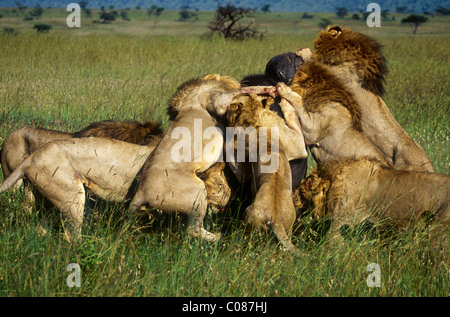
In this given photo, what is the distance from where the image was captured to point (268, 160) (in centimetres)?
344

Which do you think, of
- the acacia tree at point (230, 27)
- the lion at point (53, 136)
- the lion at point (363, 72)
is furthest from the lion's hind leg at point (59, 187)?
the acacia tree at point (230, 27)

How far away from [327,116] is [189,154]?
1.12m

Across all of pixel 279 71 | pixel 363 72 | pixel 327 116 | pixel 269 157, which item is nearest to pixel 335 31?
pixel 363 72

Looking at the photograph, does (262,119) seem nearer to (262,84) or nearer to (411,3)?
(262,84)

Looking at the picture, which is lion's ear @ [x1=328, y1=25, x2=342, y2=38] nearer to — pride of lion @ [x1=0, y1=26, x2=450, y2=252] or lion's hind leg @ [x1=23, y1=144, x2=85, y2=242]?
pride of lion @ [x1=0, y1=26, x2=450, y2=252]

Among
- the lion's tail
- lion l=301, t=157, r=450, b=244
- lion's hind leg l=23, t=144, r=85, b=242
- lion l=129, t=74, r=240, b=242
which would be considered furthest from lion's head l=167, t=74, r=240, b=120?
the lion's tail

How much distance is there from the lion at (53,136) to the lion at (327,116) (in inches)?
41.9

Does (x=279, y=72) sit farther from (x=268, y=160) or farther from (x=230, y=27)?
(x=230, y=27)

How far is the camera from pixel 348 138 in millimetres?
3957

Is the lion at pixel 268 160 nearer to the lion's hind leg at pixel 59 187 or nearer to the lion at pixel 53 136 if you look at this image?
the lion at pixel 53 136

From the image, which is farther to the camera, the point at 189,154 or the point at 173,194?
the point at 189,154

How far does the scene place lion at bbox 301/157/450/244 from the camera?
3385mm

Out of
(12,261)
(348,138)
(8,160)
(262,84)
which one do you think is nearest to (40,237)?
(12,261)

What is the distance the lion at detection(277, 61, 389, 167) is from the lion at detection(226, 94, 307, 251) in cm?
15
